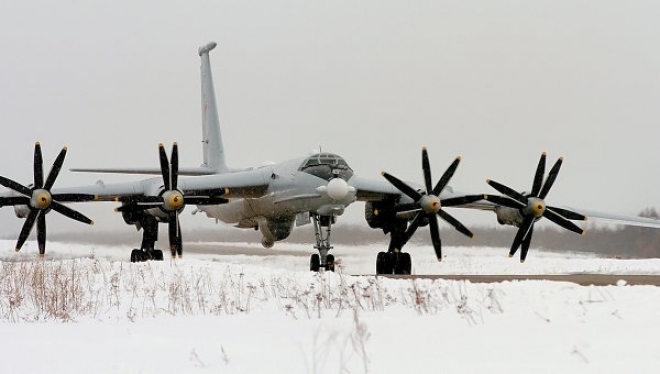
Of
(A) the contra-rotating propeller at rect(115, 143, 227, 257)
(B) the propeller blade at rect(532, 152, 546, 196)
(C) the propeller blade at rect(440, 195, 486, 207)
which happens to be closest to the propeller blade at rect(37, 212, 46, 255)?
(A) the contra-rotating propeller at rect(115, 143, 227, 257)

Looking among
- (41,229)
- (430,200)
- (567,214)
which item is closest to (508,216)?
(567,214)

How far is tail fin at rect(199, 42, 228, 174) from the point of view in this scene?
105 feet

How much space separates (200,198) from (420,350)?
15492mm

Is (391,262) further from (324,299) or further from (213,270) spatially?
(324,299)

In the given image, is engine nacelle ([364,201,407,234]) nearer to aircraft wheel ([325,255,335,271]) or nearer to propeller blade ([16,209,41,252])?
aircraft wheel ([325,255,335,271])

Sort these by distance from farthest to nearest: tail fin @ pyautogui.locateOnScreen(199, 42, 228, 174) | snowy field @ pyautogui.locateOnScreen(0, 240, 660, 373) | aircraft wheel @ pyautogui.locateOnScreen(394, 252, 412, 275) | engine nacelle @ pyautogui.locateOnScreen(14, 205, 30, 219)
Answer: tail fin @ pyautogui.locateOnScreen(199, 42, 228, 174)
aircraft wheel @ pyautogui.locateOnScreen(394, 252, 412, 275)
engine nacelle @ pyautogui.locateOnScreen(14, 205, 30, 219)
snowy field @ pyautogui.locateOnScreen(0, 240, 660, 373)

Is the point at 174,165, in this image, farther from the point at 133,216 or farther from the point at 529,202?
the point at 529,202

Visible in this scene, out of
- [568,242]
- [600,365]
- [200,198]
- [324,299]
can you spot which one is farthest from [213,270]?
[568,242]

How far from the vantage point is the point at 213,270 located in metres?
17.7

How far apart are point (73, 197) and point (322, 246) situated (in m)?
7.19

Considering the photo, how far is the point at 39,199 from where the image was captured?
2122cm

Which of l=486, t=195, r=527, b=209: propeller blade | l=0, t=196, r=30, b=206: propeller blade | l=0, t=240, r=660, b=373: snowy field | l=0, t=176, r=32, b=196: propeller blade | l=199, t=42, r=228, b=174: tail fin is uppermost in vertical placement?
l=199, t=42, r=228, b=174: tail fin

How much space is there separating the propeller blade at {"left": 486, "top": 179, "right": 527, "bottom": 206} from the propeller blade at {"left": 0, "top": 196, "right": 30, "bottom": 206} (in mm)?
12721

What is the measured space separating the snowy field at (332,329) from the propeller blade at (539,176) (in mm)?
9233
